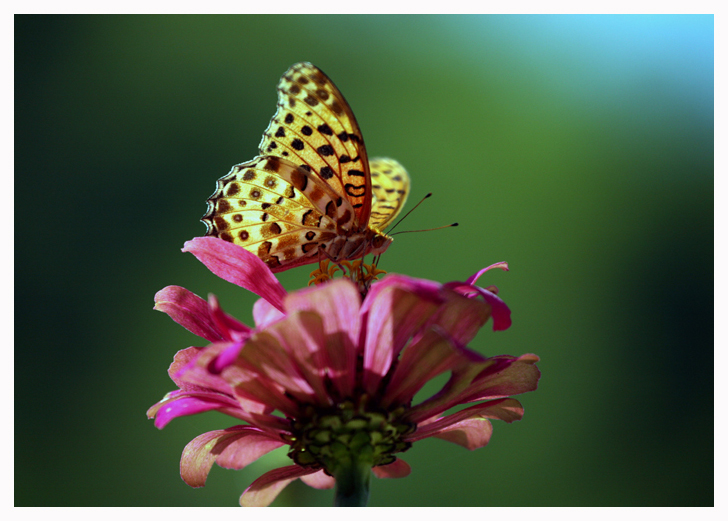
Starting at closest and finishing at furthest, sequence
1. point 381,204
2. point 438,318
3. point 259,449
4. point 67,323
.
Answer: point 438,318, point 259,449, point 381,204, point 67,323

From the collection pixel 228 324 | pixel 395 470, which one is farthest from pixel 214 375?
pixel 395 470

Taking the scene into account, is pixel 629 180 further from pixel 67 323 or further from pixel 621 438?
pixel 67 323

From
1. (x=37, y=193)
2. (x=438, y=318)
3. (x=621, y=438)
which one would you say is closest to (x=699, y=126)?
(x=621, y=438)

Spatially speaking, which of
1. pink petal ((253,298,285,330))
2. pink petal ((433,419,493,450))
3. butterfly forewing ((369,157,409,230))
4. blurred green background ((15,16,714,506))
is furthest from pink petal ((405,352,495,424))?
blurred green background ((15,16,714,506))

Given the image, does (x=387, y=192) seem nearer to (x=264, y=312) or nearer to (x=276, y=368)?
(x=264, y=312)

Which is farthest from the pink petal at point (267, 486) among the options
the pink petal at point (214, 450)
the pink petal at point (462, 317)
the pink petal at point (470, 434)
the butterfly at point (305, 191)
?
the butterfly at point (305, 191)
